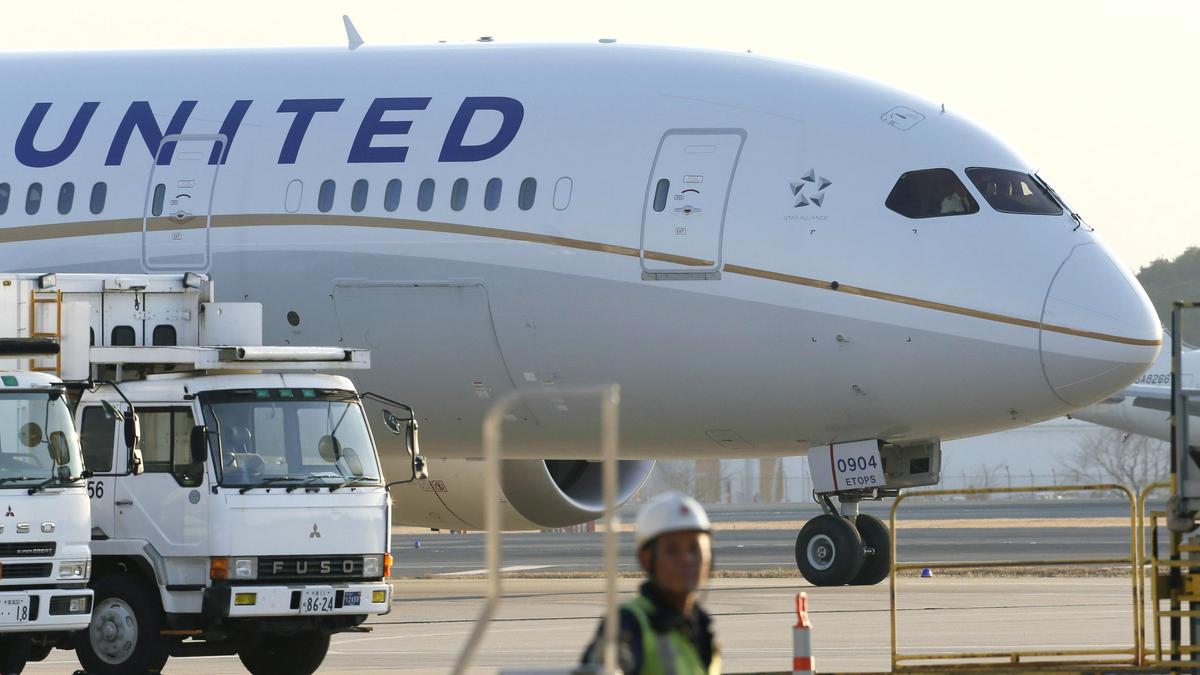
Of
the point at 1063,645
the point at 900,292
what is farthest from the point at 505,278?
the point at 1063,645

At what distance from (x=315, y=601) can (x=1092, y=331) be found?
833 cm

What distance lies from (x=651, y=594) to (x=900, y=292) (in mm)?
14378

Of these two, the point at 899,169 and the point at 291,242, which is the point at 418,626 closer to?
the point at 291,242

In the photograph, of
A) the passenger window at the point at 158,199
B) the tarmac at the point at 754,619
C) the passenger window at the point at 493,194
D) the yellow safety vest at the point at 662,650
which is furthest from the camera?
the passenger window at the point at 158,199

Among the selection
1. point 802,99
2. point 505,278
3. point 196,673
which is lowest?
point 196,673

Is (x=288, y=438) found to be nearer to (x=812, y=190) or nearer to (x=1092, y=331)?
(x=812, y=190)

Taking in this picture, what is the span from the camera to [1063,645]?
18.0 meters

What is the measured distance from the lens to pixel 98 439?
17688 mm

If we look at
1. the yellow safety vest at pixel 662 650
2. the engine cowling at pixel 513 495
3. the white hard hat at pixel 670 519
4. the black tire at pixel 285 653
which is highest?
the engine cowling at pixel 513 495

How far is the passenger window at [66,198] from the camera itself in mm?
24109

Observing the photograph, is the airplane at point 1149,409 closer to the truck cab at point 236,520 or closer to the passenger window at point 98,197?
the passenger window at point 98,197

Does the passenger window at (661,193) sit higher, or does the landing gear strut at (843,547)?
the passenger window at (661,193)

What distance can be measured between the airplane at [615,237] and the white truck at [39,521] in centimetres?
554

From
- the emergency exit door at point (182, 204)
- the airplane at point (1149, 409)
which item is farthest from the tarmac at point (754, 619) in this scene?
the airplane at point (1149, 409)
